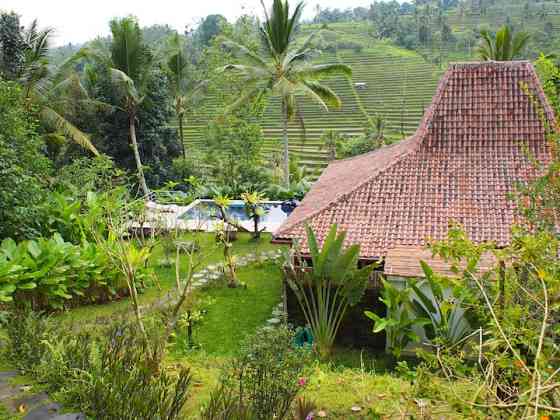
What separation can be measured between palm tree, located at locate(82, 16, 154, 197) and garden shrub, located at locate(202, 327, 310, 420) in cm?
1190

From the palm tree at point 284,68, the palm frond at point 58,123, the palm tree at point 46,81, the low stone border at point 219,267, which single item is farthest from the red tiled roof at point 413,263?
the palm frond at point 58,123

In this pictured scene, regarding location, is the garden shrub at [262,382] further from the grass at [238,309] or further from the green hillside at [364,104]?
the green hillside at [364,104]

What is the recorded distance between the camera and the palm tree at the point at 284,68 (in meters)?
14.0

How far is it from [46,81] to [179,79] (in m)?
6.09

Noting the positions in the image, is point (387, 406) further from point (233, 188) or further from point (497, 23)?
point (497, 23)

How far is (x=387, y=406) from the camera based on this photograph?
380 centimetres

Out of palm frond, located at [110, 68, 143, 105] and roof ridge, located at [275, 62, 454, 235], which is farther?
palm frond, located at [110, 68, 143, 105]

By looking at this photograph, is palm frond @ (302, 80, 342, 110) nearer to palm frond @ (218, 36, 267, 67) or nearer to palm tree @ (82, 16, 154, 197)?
palm frond @ (218, 36, 267, 67)

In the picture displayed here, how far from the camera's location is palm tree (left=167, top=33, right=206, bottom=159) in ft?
59.1

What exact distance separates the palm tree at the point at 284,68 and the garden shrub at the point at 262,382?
35.6ft

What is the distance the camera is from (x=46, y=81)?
1299 cm

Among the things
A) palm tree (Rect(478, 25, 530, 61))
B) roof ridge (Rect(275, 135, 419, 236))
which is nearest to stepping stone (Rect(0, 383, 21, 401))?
roof ridge (Rect(275, 135, 419, 236))

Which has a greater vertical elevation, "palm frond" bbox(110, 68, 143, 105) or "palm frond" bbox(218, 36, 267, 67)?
"palm frond" bbox(218, 36, 267, 67)

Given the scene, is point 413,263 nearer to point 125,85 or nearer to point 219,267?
point 219,267
